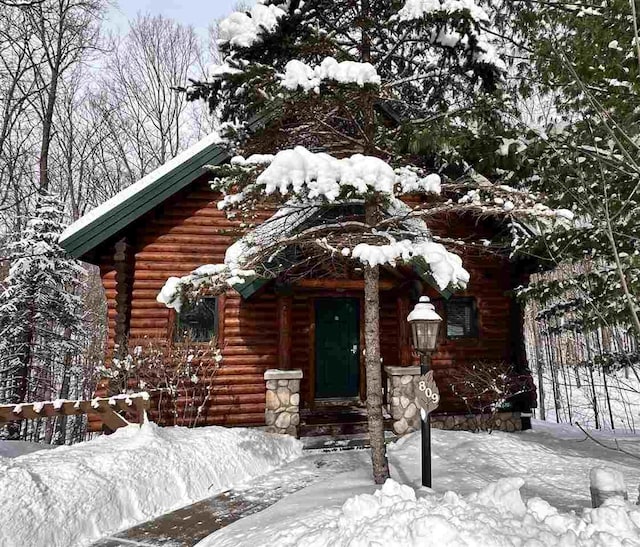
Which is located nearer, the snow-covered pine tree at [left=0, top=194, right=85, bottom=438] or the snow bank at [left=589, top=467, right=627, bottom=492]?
the snow bank at [left=589, top=467, right=627, bottom=492]

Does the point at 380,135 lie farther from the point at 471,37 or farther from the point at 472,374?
the point at 472,374

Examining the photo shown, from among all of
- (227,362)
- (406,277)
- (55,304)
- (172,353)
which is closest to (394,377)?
(406,277)

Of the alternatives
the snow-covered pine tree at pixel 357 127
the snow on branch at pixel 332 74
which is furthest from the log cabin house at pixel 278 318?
the snow on branch at pixel 332 74

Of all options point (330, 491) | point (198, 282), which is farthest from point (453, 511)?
point (198, 282)

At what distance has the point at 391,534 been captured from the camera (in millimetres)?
3348

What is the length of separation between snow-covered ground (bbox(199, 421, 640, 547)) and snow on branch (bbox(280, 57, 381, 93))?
4416 millimetres

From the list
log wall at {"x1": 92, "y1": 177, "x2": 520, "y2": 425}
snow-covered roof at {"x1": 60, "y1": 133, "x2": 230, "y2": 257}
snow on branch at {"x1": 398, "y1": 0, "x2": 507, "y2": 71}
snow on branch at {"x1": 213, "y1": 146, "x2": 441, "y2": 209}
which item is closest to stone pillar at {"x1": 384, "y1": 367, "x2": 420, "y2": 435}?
log wall at {"x1": 92, "y1": 177, "x2": 520, "y2": 425}

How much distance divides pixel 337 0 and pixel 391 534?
6989 millimetres

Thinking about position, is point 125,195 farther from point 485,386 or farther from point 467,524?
point 485,386

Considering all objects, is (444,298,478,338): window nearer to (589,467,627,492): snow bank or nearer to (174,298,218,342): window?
(174,298,218,342): window

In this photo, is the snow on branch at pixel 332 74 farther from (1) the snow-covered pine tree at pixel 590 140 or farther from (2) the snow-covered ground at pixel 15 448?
(2) the snow-covered ground at pixel 15 448

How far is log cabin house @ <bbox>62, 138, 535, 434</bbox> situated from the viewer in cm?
920

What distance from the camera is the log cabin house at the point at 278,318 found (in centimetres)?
920

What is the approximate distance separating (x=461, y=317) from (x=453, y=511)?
8295 millimetres
